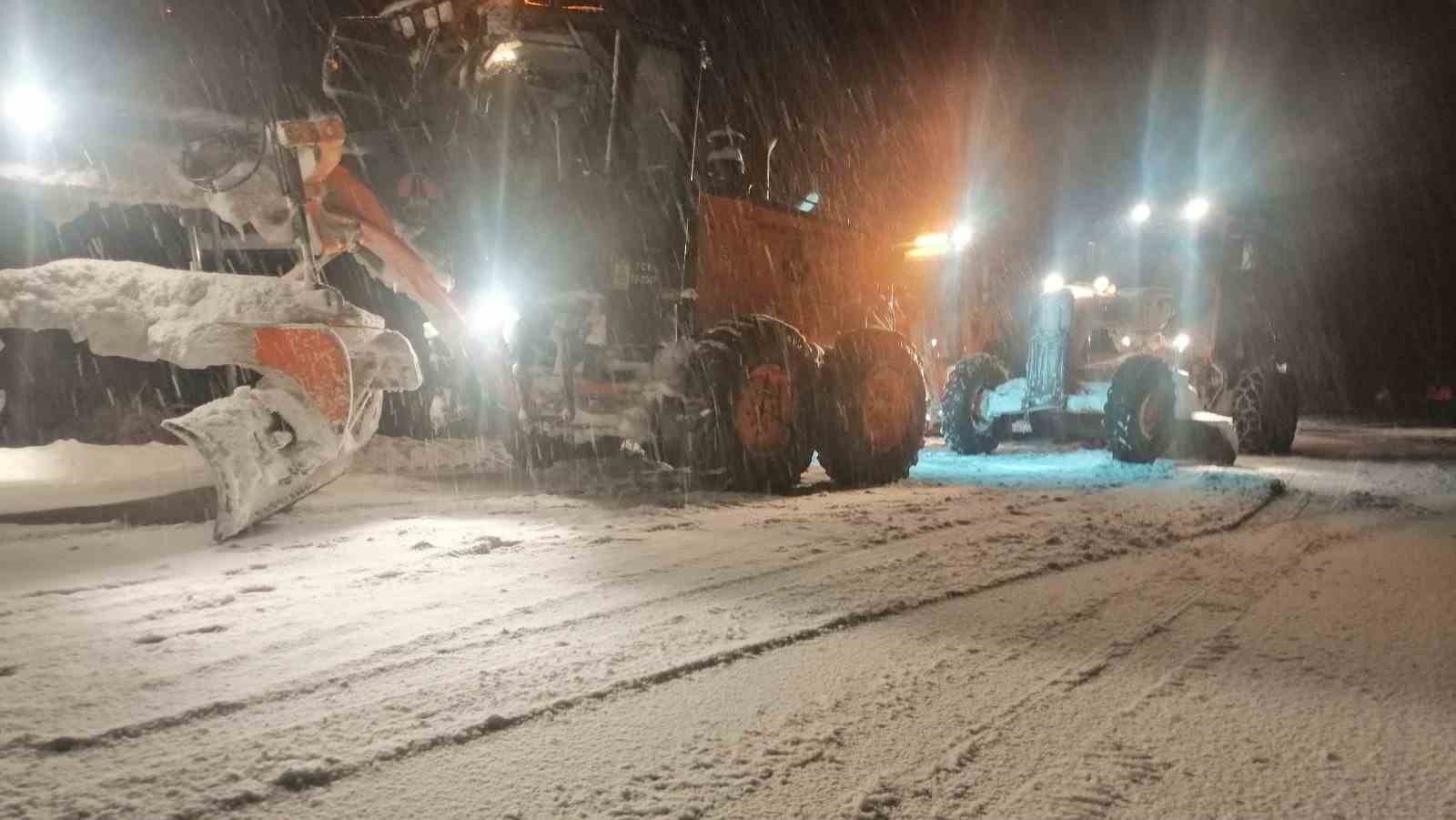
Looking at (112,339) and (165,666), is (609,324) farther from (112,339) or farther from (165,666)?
(165,666)

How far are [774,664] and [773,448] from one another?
416 cm

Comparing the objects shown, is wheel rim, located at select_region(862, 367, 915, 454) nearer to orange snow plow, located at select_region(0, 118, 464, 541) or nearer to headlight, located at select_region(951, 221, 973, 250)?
headlight, located at select_region(951, 221, 973, 250)

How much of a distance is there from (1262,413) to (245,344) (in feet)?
41.2

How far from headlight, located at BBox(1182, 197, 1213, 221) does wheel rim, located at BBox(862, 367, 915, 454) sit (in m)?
6.23

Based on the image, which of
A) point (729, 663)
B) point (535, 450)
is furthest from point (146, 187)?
point (729, 663)

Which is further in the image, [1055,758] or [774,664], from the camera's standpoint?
[774,664]

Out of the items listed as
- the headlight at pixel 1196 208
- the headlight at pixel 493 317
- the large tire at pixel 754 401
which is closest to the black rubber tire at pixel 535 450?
the headlight at pixel 493 317

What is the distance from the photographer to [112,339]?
16.6ft

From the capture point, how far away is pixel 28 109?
16.9 feet

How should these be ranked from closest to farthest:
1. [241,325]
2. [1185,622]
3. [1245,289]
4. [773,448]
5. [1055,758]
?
[1055,758] < [1185,622] < [241,325] < [773,448] < [1245,289]

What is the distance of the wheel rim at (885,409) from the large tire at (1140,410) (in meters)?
3.37

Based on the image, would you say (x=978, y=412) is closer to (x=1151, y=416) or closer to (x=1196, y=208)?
(x=1151, y=416)

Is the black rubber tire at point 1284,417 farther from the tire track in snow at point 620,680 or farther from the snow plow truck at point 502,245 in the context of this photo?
the tire track in snow at point 620,680

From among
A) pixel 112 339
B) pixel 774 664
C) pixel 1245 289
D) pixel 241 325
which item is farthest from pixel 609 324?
pixel 1245 289
